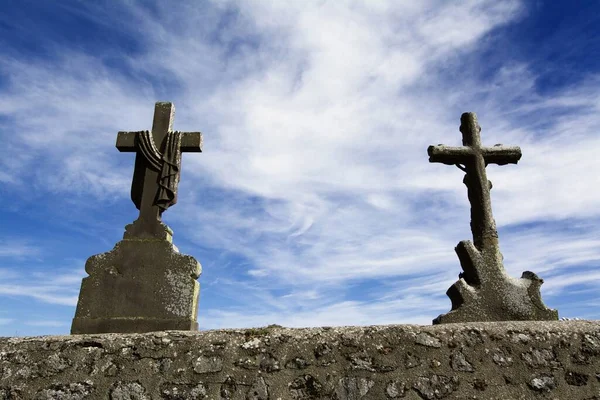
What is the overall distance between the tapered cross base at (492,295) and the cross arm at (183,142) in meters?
2.98

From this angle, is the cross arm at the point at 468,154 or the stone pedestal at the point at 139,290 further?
the cross arm at the point at 468,154

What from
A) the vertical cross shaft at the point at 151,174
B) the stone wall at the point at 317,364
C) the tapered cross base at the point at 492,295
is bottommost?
the stone wall at the point at 317,364

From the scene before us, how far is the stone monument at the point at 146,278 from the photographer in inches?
161

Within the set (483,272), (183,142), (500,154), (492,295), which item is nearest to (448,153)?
(500,154)

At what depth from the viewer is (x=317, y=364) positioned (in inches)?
127

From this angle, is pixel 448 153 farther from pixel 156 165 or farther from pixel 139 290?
pixel 139 290

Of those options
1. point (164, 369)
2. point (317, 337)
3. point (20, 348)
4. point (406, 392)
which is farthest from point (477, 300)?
point (20, 348)

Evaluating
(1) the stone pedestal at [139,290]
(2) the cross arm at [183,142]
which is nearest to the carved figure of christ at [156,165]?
(2) the cross arm at [183,142]

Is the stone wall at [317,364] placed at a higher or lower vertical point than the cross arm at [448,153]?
lower

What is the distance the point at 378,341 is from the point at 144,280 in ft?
7.48

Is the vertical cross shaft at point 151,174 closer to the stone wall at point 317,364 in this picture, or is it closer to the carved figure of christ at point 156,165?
the carved figure of christ at point 156,165

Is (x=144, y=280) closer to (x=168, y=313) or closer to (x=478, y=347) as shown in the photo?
(x=168, y=313)

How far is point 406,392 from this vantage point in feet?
10.3

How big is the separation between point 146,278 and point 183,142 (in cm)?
153
